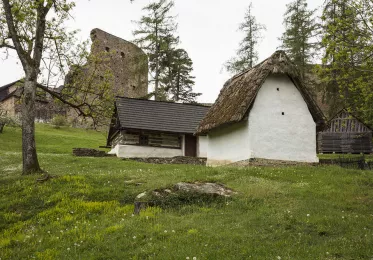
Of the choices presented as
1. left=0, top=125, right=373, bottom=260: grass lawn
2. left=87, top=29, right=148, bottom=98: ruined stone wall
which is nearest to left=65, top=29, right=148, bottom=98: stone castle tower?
left=87, top=29, right=148, bottom=98: ruined stone wall

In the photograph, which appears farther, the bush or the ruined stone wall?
the ruined stone wall

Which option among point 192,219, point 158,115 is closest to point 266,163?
point 192,219

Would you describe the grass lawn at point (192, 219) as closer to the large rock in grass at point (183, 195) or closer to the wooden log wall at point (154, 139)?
the large rock in grass at point (183, 195)

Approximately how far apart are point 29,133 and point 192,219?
8.26m

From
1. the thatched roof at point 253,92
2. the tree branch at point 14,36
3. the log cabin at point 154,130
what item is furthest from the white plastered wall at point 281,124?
the log cabin at point 154,130

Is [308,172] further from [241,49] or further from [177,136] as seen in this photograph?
[241,49]

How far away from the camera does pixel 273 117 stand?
19.8m

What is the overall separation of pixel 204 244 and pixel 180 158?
19.2 m

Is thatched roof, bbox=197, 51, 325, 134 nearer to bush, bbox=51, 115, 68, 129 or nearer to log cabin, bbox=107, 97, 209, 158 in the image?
log cabin, bbox=107, 97, 209, 158

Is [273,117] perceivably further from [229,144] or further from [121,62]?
[121,62]

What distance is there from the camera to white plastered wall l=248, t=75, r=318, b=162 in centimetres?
1925

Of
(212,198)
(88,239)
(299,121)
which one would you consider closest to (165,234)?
(88,239)

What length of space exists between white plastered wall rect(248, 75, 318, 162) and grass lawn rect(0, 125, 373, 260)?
4515 mm

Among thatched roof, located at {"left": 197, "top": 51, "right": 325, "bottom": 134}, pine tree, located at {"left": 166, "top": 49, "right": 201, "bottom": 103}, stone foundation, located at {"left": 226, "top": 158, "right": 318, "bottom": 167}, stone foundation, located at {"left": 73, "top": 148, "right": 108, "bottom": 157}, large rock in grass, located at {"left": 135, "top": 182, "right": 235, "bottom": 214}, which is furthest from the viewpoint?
pine tree, located at {"left": 166, "top": 49, "right": 201, "bottom": 103}
